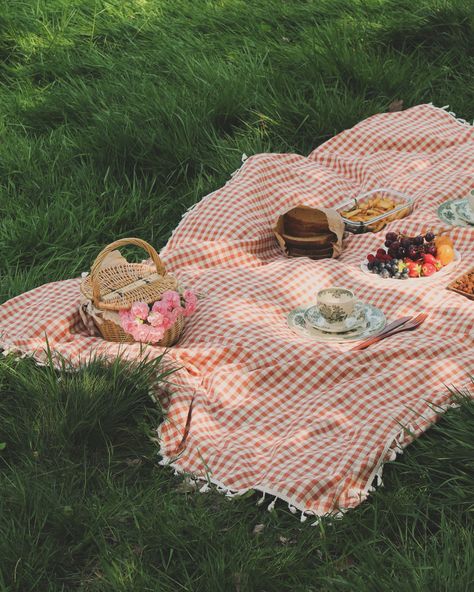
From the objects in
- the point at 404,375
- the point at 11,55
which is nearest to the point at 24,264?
the point at 404,375

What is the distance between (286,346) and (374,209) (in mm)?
1612

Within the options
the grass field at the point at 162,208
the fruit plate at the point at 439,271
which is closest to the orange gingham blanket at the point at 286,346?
the fruit plate at the point at 439,271

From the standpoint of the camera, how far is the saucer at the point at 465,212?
18.4 feet

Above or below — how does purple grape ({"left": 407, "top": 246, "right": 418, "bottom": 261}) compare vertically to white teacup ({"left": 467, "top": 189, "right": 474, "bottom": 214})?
below

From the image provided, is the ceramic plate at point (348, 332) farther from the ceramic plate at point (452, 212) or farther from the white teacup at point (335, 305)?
the ceramic plate at point (452, 212)

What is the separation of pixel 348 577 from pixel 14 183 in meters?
4.05

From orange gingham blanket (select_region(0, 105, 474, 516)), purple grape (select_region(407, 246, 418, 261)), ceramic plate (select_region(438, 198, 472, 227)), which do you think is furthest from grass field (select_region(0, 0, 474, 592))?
purple grape (select_region(407, 246, 418, 261))

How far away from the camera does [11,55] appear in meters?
8.17

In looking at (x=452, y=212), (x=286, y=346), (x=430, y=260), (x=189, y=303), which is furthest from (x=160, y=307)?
(x=452, y=212)

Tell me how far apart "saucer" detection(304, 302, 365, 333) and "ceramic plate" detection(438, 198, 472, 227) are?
1076 mm

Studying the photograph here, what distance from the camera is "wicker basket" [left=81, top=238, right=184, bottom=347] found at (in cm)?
471

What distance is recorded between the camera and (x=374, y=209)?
5836 mm

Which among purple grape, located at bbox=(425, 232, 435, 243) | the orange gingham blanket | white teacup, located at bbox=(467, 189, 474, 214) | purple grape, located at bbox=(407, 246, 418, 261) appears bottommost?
the orange gingham blanket

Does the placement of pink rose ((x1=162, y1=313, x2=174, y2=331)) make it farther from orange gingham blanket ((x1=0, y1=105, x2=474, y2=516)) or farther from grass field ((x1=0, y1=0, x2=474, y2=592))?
grass field ((x1=0, y1=0, x2=474, y2=592))
